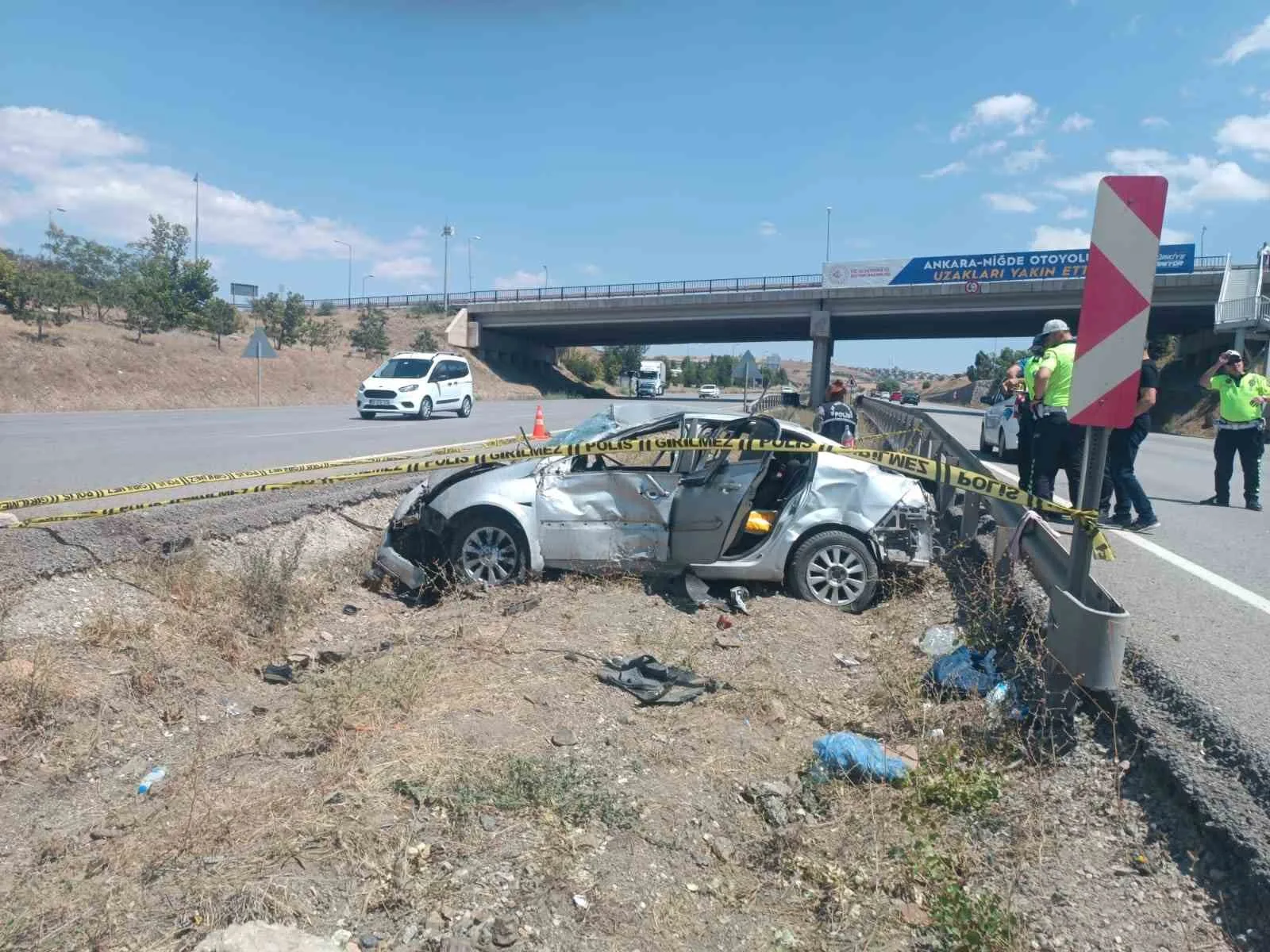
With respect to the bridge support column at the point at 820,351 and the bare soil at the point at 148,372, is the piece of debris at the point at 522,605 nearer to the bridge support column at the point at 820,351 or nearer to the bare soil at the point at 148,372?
the bare soil at the point at 148,372

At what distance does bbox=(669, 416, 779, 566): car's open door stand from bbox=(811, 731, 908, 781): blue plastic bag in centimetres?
276

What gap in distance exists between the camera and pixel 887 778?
3.69 metres

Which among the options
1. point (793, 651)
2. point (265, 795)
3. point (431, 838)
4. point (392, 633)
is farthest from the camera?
point (392, 633)

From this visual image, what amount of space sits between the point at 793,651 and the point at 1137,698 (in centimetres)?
211

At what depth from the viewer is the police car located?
16.2m

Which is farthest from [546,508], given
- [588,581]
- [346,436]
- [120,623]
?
[346,436]

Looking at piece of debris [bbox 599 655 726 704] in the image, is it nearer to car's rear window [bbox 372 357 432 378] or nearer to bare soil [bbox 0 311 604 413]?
car's rear window [bbox 372 357 432 378]

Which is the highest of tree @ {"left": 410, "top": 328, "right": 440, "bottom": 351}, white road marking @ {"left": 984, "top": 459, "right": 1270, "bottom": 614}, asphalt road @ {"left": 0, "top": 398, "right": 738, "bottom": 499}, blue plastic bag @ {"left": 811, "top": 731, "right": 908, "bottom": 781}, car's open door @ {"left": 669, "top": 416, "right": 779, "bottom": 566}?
tree @ {"left": 410, "top": 328, "right": 440, "bottom": 351}

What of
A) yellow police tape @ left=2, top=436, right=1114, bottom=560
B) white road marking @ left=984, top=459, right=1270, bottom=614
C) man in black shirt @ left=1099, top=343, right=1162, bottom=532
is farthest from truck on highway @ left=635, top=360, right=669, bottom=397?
yellow police tape @ left=2, top=436, right=1114, bottom=560

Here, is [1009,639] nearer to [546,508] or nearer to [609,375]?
[546,508]

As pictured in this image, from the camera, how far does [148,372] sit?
107ft

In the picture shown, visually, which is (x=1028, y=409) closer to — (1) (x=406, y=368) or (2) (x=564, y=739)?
(2) (x=564, y=739)

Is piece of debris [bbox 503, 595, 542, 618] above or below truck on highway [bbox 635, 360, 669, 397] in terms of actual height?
below

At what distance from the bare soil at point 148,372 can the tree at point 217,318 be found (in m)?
0.57
